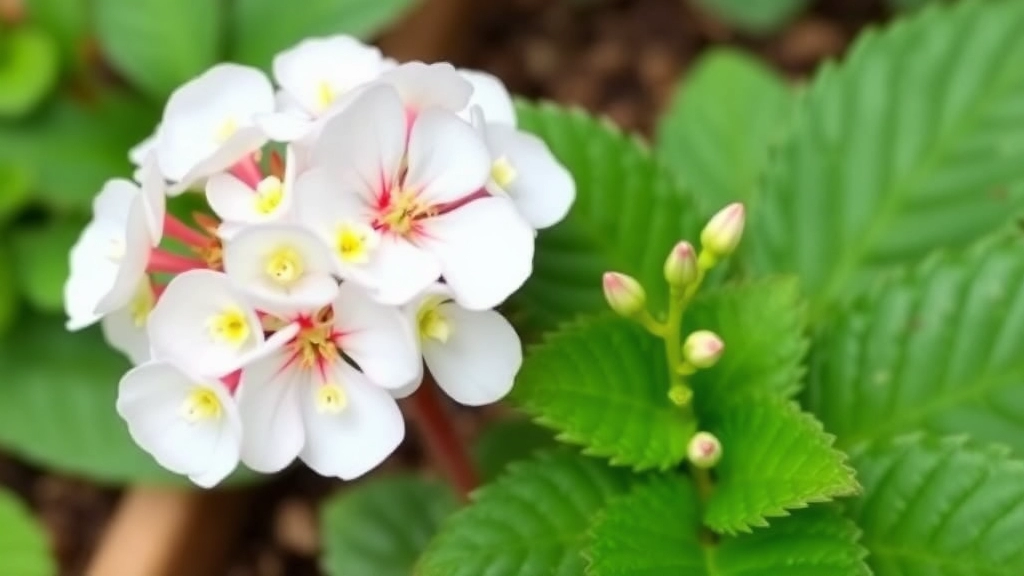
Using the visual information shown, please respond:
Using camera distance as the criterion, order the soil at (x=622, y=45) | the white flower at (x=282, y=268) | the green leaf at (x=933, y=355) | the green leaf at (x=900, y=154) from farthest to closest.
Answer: the soil at (x=622, y=45) → the green leaf at (x=900, y=154) → the green leaf at (x=933, y=355) → the white flower at (x=282, y=268)

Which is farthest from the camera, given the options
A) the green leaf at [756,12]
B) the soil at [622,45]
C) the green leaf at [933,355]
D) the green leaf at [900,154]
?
the soil at [622,45]

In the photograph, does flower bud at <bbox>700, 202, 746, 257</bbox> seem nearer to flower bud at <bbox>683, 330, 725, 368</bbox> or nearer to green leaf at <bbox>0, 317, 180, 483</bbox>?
flower bud at <bbox>683, 330, 725, 368</bbox>

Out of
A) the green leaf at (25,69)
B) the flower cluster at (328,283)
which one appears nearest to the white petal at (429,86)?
the flower cluster at (328,283)

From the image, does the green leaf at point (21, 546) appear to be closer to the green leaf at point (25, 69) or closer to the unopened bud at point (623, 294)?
the green leaf at point (25, 69)

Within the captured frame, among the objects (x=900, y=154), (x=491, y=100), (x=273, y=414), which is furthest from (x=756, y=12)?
(x=273, y=414)

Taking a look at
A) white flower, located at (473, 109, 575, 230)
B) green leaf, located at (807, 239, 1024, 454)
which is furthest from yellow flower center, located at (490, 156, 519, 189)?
green leaf, located at (807, 239, 1024, 454)

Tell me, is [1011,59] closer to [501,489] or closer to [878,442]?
[878,442]

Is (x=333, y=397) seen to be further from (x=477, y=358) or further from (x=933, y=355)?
(x=933, y=355)
